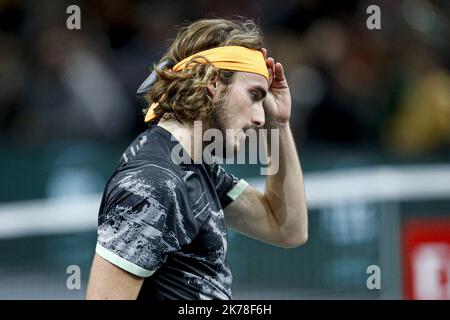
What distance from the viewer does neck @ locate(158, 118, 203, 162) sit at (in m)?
3.82

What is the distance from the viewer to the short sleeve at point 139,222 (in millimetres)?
3477

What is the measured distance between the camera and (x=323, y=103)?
343 inches

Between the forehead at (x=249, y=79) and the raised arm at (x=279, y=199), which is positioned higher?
the forehead at (x=249, y=79)

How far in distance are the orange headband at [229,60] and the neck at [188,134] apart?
0.38 ft

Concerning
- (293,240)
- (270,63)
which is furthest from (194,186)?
(293,240)

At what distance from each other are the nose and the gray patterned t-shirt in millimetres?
266

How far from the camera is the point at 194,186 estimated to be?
12.3 feet

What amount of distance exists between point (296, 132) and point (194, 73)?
453cm

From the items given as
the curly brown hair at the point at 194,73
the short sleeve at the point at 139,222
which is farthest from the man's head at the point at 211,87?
the short sleeve at the point at 139,222

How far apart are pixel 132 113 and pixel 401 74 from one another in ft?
7.70

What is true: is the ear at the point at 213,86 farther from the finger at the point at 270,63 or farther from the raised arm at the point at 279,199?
the raised arm at the point at 279,199

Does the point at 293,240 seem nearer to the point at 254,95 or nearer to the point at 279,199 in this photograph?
the point at 279,199
